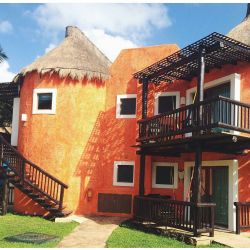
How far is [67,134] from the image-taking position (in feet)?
55.0

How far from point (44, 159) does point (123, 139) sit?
3.59 metres

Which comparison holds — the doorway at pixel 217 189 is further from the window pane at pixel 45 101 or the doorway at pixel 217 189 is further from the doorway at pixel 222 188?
the window pane at pixel 45 101

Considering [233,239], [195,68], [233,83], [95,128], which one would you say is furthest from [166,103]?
[233,239]

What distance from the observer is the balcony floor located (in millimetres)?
11414

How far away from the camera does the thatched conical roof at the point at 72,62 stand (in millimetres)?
16953

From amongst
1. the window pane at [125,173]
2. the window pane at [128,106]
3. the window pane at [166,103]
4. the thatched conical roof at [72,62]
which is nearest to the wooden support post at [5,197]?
the window pane at [125,173]

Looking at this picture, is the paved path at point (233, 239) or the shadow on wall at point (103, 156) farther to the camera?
the shadow on wall at point (103, 156)

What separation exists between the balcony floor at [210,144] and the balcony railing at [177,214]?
6.37 feet

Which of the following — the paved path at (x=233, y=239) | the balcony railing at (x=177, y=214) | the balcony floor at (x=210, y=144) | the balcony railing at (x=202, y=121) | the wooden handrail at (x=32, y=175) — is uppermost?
the balcony railing at (x=202, y=121)

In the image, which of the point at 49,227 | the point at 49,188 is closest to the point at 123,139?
the point at 49,188

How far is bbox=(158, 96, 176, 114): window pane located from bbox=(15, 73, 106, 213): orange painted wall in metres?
2.81

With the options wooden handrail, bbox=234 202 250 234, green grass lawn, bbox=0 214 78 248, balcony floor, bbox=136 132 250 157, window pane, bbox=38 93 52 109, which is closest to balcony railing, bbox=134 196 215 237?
wooden handrail, bbox=234 202 250 234

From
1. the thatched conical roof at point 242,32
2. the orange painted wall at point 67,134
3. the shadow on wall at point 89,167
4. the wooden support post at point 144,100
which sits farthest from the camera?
the shadow on wall at point 89,167

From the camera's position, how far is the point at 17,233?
1175cm
